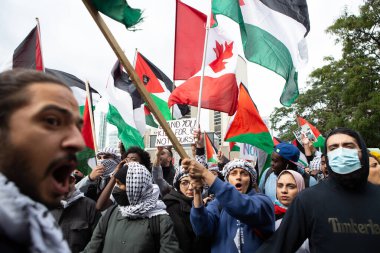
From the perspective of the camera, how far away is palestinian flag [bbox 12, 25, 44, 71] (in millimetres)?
5137

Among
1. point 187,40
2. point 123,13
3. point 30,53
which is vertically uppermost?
point 187,40

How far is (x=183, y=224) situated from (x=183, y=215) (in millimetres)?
139

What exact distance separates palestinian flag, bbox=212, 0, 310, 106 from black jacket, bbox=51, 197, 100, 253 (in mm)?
2541

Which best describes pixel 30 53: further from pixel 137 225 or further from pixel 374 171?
pixel 374 171

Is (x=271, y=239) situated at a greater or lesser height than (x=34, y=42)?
lesser

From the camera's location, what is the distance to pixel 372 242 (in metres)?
2.05

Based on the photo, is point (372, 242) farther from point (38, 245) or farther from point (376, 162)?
point (38, 245)

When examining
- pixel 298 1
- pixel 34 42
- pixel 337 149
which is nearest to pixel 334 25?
pixel 298 1

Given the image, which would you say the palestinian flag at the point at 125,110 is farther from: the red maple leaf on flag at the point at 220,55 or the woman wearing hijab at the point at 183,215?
the woman wearing hijab at the point at 183,215

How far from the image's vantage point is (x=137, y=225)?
10.2 ft

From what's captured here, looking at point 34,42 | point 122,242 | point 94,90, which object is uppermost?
point 34,42

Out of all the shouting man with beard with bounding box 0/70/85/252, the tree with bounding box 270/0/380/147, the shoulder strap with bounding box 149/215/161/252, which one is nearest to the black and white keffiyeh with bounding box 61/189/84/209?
the shoulder strap with bounding box 149/215/161/252

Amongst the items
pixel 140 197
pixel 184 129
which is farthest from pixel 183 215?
pixel 184 129

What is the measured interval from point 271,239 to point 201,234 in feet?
2.08
